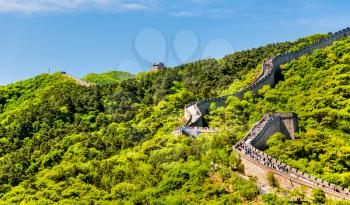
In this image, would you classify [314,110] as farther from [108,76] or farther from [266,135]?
[108,76]

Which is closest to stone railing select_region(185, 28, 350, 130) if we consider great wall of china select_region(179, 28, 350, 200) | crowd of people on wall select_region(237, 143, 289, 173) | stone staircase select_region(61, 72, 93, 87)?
great wall of china select_region(179, 28, 350, 200)

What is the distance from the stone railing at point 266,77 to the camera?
6033cm

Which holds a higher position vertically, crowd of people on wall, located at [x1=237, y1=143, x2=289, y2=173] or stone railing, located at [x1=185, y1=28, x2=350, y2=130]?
stone railing, located at [x1=185, y1=28, x2=350, y2=130]

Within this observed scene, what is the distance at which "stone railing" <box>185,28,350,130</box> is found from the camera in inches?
2375

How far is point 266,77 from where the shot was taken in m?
66.6

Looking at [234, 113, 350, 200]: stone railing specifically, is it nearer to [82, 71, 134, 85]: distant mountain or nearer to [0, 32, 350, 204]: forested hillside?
[0, 32, 350, 204]: forested hillside

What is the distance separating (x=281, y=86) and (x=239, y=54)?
2266 centimetres

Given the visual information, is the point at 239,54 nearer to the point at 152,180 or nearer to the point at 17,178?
the point at 17,178

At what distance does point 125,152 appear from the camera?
55.2 m

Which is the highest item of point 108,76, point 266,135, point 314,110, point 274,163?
point 108,76

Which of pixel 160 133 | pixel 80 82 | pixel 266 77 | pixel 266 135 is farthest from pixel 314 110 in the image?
pixel 80 82

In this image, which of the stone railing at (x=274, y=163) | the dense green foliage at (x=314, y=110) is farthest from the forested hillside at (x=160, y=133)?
the stone railing at (x=274, y=163)

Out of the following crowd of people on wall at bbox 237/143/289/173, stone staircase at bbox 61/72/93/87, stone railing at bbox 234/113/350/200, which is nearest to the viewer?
stone railing at bbox 234/113/350/200

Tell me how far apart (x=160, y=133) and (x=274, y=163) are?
68.3ft
